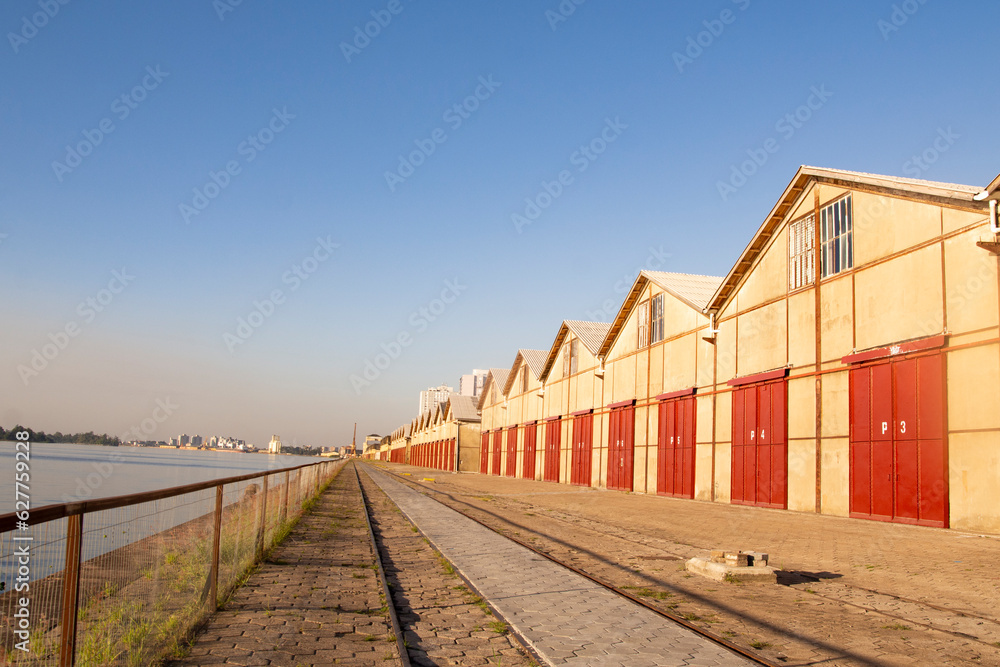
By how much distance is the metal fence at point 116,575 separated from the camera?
12.3 feet

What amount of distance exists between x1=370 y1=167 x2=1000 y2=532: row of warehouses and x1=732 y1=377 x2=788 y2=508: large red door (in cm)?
6

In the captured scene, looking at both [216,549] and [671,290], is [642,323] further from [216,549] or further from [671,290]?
[216,549]

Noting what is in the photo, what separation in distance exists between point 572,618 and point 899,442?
499 inches

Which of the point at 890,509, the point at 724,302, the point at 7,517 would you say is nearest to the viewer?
the point at 7,517

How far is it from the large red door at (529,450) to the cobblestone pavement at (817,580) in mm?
29971

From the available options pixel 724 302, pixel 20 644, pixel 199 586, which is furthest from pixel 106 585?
pixel 724 302

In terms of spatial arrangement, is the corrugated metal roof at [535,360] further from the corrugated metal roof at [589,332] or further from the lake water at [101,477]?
the lake water at [101,477]

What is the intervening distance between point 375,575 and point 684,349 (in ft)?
65.5

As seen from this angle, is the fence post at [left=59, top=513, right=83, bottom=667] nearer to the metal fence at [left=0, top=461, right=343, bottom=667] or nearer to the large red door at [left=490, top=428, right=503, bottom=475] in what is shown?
the metal fence at [left=0, top=461, right=343, bottom=667]

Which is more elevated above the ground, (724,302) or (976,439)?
(724,302)

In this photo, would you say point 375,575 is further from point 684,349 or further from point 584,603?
point 684,349

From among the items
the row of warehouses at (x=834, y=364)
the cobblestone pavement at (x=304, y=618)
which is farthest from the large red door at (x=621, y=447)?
the cobblestone pavement at (x=304, y=618)

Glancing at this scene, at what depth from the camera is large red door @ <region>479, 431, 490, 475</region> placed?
6688 cm

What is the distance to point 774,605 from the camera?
8.26 meters
